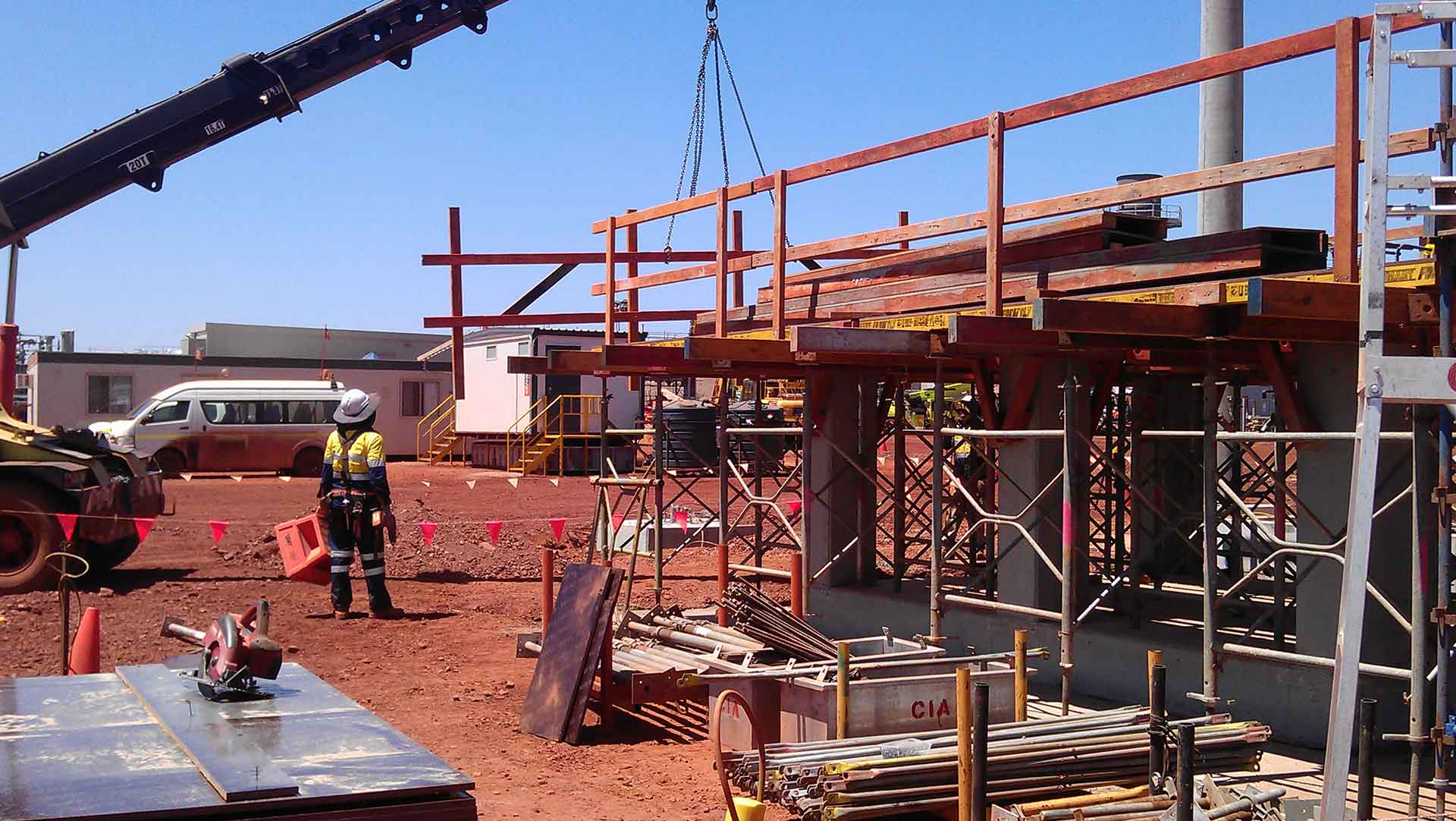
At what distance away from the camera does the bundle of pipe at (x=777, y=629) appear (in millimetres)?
8922

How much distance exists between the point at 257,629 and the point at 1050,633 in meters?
8.55

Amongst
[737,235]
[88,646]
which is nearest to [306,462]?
[737,235]

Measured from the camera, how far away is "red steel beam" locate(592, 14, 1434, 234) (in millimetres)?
6621

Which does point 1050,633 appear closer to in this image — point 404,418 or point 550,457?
point 550,457

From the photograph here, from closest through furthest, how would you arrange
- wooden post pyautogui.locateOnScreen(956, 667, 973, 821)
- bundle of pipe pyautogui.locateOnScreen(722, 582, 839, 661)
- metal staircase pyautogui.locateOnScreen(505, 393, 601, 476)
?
wooden post pyautogui.locateOnScreen(956, 667, 973, 821)
bundle of pipe pyautogui.locateOnScreen(722, 582, 839, 661)
metal staircase pyautogui.locateOnScreen(505, 393, 601, 476)

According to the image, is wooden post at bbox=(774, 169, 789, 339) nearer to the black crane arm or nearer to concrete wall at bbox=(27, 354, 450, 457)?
the black crane arm

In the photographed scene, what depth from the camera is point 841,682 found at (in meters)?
7.86

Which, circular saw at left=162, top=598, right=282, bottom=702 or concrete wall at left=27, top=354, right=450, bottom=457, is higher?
concrete wall at left=27, top=354, right=450, bottom=457

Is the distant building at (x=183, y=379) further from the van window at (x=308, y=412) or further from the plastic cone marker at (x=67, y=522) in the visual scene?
the plastic cone marker at (x=67, y=522)

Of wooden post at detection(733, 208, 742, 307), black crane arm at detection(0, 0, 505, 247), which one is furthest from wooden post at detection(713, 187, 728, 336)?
black crane arm at detection(0, 0, 505, 247)

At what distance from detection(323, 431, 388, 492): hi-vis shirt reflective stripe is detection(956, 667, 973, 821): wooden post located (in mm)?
8277

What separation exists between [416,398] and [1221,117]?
27545 mm

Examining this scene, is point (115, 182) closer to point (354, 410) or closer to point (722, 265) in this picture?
point (354, 410)

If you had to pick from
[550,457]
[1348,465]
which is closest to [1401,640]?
[1348,465]
